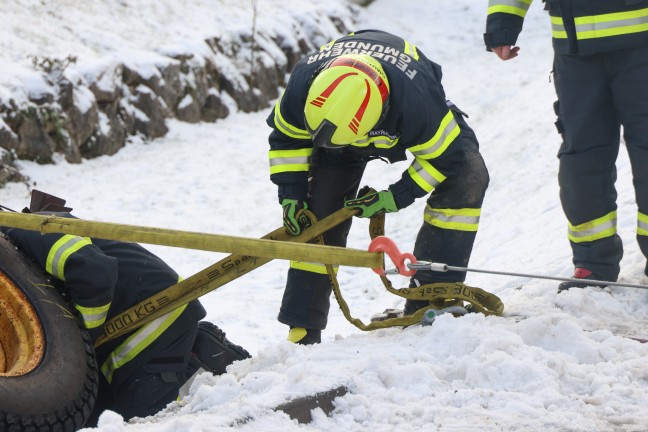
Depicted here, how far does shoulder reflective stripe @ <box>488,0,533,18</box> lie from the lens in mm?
4133

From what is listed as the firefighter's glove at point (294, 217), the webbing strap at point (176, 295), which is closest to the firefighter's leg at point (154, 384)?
the webbing strap at point (176, 295)

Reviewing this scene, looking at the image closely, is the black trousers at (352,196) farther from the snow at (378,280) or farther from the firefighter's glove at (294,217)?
the snow at (378,280)

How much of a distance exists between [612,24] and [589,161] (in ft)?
2.18

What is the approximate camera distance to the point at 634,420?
2.58 m

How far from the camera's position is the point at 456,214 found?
374 centimetres

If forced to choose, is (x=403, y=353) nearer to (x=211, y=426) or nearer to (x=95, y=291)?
(x=211, y=426)

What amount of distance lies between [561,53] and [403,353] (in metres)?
1.77

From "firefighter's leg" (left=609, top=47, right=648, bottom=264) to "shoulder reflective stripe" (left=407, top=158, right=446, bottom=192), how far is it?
94cm

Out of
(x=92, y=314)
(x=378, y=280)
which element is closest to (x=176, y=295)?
(x=92, y=314)

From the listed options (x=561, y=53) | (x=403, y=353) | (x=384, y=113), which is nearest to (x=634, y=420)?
(x=403, y=353)

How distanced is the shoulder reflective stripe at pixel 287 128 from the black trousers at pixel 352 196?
227mm

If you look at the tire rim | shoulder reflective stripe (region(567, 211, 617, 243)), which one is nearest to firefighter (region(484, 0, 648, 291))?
shoulder reflective stripe (region(567, 211, 617, 243))

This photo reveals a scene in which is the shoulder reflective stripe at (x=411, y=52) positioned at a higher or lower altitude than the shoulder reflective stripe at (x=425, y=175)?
higher

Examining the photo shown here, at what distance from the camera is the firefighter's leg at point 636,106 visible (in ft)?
12.2
